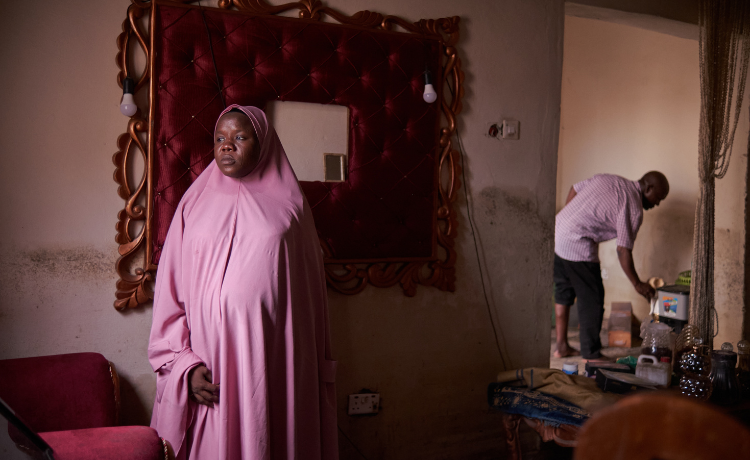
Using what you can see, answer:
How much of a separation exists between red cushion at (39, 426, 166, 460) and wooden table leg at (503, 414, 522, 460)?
143 cm

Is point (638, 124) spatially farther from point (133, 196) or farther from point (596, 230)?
point (133, 196)

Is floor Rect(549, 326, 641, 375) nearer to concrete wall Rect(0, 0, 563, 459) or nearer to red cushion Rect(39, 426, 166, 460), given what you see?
concrete wall Rect(0, 0, 563, 459)

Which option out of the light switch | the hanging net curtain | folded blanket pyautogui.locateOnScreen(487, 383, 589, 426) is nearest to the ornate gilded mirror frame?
the light switch

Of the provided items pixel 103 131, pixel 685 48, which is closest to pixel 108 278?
pixel 103 131

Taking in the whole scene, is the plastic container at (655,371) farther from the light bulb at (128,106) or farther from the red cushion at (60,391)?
the light bulb at (128,106)

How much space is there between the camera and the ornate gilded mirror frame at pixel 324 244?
1.91 m

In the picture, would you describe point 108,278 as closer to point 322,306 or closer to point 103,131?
point 103,131

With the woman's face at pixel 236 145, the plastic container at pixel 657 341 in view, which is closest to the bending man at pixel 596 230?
the plastic container at pixel 657 341

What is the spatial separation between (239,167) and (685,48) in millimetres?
4596

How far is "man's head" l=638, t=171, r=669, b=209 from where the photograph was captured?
371 cm

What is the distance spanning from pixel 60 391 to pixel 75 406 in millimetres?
68

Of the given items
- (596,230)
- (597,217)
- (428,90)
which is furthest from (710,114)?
(428,90)

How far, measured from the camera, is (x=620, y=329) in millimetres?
4523

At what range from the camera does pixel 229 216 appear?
164cm
